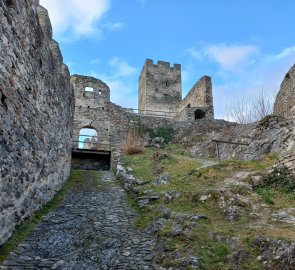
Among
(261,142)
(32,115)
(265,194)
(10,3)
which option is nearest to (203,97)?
(261,142)

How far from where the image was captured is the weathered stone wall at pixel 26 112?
17.5 ft

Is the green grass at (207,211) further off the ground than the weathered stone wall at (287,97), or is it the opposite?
the weathered stone wall at (287,97)

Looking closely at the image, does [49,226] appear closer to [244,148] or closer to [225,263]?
[225,263]

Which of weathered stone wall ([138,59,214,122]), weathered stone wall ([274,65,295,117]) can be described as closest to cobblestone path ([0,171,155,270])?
weathered stone wall ([274,65,295,117])

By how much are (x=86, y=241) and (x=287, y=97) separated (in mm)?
13617

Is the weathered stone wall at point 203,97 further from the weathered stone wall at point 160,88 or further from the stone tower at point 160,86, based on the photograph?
the stone tower at point 160,86

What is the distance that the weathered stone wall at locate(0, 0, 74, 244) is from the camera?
5344 millimetres

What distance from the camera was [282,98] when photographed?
1683 cm

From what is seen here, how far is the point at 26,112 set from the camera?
6461 mm

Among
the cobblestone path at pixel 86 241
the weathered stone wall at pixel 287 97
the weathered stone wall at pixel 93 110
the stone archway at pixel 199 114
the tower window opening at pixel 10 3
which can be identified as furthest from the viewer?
the stone archway at pixel 199 114

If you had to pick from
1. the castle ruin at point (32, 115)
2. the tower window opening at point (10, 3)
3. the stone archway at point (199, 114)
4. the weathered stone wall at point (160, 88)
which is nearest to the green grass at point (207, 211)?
the castle ruin at point (32, 115)

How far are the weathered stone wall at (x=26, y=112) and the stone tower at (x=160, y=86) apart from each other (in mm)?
27070

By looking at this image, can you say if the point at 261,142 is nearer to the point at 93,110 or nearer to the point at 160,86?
the point at 93,110

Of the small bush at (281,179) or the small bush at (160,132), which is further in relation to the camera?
the small bush at (160,132)
